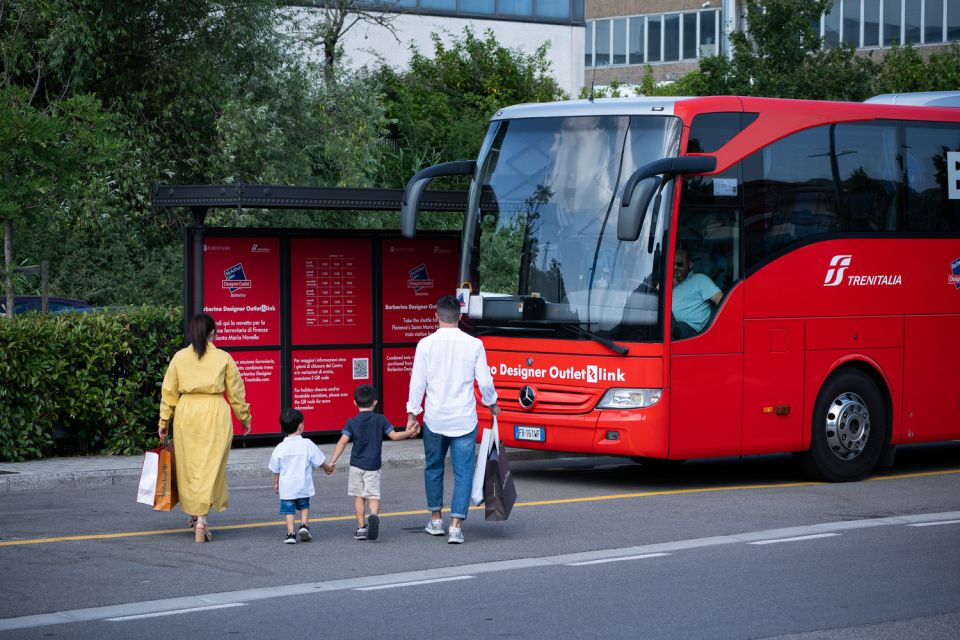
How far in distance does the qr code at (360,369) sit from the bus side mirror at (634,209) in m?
5.25

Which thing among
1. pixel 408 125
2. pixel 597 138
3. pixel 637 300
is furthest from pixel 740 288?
pixel 408 125

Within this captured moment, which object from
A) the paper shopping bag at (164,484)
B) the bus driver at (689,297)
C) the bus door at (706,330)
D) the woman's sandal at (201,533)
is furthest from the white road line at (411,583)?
the bus driver at (689,297)

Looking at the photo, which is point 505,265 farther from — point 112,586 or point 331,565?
point 112,586

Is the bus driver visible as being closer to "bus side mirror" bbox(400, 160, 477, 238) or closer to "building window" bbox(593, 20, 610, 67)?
"bus side mirror" bbox(400, 160, 477, 238)

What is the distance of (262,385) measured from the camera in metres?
15.7

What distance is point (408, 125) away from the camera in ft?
120

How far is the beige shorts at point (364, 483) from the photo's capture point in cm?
1016

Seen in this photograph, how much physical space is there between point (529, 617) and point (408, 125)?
29525 millimetres

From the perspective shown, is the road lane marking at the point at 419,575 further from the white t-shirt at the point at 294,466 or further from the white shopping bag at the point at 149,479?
the white shopping bag at the point at 149,479

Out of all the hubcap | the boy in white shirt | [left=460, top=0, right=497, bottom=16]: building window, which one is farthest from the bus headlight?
[left=460, top=0, right=497, bottom=16]: building window

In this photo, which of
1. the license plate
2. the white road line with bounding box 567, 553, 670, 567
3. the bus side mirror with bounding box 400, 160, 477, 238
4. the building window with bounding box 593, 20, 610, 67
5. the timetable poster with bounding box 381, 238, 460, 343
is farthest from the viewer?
the building window with bounding box 593, 20, 610, 67

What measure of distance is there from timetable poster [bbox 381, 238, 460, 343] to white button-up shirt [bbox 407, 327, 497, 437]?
6.33m

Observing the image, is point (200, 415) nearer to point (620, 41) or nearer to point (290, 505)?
point (290, 505)

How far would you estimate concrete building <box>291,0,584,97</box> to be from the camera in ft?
131
